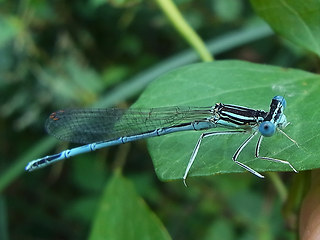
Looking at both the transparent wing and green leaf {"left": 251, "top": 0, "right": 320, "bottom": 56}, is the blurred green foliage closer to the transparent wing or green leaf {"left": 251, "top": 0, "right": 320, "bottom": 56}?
the transparent wing

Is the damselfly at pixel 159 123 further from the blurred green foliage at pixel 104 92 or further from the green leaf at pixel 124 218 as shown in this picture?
the blurred green foliage at pixel 104 92

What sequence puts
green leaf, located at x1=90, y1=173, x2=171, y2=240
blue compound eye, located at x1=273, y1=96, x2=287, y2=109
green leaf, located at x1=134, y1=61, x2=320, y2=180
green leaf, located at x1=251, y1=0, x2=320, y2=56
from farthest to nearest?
green leaf, located at x1=90, y1=173, x2=171, y2=240 → green leaf, located at x1=251, y1=0, x2=320, y2=56 → blue compound eye, located at x1=273, y1=96, x2=287, y2=109 → green leaf, located at x1=134, y1=61, x2=320, y2=180

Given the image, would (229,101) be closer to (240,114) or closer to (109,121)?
(240,114)

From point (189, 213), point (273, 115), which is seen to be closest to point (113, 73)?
point (189, 213)

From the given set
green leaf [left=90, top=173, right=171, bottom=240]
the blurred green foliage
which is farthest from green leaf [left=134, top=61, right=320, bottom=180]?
the blurred green foliage

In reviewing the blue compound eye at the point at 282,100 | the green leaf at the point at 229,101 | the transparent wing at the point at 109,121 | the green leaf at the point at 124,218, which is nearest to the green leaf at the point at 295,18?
the green leaf at the point at 229,101

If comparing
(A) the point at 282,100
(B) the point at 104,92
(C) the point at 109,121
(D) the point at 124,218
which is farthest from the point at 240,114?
(B) the point at 104,92
